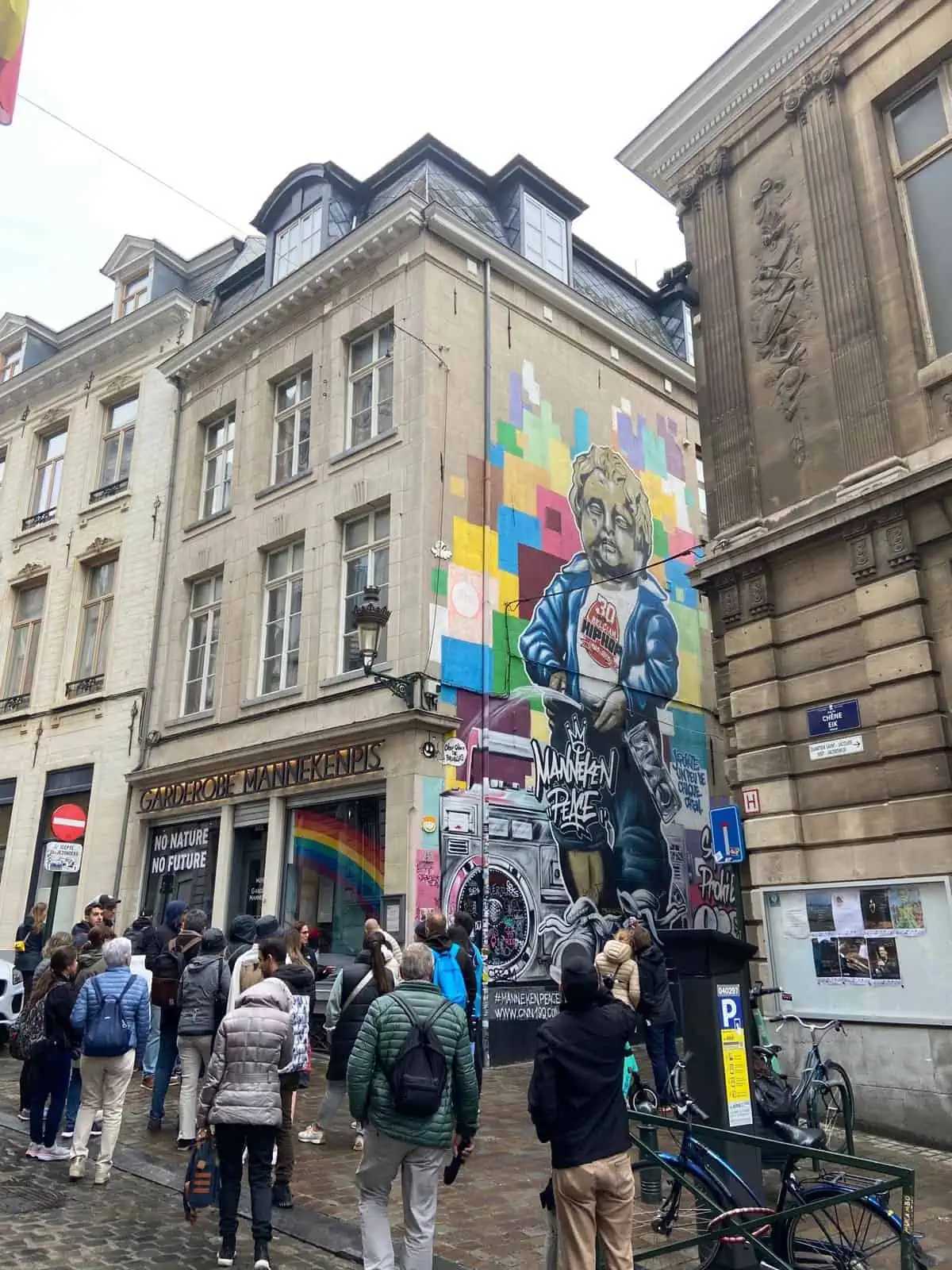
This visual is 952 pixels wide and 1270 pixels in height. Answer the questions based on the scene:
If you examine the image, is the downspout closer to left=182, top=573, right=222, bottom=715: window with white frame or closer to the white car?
left=182, top=573, right=222, bottom=715: window with white frame

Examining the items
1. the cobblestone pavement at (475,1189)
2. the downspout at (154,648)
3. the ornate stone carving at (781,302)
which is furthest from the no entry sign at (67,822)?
the ornate stone carving at (781,302)

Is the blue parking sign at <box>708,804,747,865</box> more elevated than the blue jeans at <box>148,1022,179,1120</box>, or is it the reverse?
the blue parking sign at <box>708,804,747,865</box>

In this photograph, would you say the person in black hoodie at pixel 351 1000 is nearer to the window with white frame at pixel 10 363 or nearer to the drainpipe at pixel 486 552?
the drainpipe at pixel 486 552

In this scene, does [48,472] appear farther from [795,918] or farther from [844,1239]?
[844,1239]

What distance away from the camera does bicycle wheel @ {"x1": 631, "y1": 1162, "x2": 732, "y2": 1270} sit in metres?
5.00

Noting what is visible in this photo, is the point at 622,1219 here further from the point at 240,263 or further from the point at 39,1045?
the point at 240,263

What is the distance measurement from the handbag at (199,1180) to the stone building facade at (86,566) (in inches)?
463

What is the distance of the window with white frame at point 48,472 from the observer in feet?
79.3

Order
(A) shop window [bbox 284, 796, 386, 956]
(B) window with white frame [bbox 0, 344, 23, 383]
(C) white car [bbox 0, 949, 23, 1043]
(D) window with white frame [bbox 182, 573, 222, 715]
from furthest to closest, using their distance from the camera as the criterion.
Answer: (B) window with white frame [bbox 0, 344, 23, 383], (D) window with white frame [bbox 182, 573, 222, 715], (A) shop window [bbox 284, 796, 386, 956], (C) white car [bbox 0, 949, 23, 1043]

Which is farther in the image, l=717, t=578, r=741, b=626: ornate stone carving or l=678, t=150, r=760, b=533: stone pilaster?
l=678, t=150, r=760, b=533: stone pilaster

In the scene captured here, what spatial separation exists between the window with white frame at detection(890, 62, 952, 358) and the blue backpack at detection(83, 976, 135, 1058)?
1035 cm

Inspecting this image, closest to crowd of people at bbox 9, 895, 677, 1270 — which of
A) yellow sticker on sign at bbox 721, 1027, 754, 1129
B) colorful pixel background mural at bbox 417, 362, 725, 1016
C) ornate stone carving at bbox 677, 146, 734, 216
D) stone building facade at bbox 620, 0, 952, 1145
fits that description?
yellow sticker on sign at bbox 721, 1027, 754, 1129

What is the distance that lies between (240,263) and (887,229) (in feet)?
51.5

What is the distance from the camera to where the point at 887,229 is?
11.4 meters
